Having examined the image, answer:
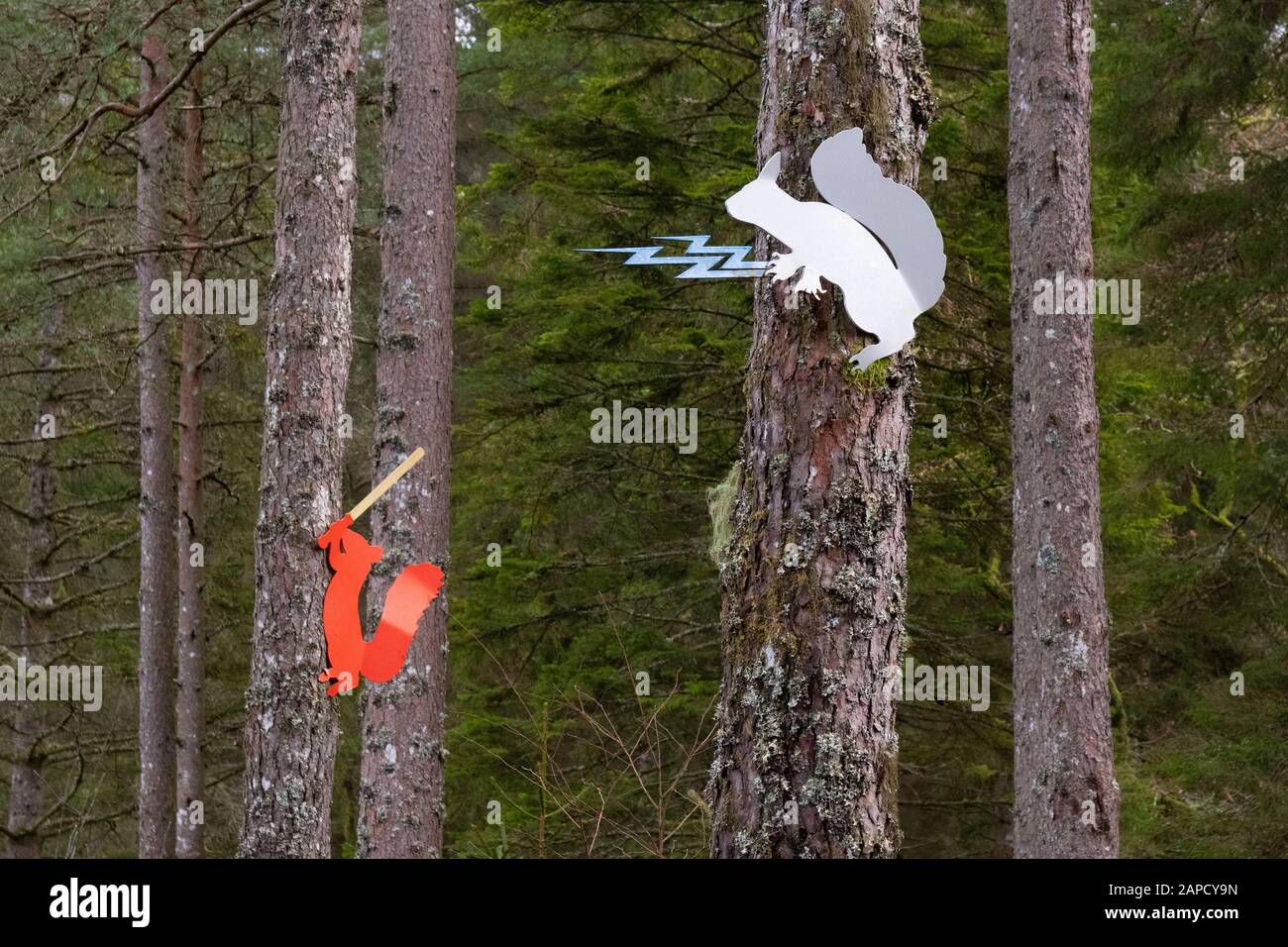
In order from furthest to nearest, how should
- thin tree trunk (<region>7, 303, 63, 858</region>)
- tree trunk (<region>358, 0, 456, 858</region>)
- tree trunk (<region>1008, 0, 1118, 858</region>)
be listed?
thin tree trunk (<region>7, 303, 63, 858</region>), tree trunk (<region>358, 0, 456, 858</region>), tree trunk (<region>1008, 0, 1118, 858</region>)

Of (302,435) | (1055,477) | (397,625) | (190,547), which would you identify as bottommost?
(397,625)

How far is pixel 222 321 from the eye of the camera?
10.9m

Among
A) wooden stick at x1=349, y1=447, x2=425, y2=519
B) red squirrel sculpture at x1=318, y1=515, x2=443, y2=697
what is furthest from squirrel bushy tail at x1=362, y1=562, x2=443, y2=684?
wooden stick at x1=349, y1=447, x2=425, y2=519

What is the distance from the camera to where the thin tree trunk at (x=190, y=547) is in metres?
10.9

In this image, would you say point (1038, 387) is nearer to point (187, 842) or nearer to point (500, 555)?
point (500, 555)

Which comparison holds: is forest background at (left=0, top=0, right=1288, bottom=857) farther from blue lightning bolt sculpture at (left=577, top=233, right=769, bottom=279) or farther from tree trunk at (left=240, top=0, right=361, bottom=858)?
blue lightning bolt sculpture at (left=577, top=233, right=769, bottom=279)

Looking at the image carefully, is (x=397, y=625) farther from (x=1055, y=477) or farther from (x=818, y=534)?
(x=1055, y=477)

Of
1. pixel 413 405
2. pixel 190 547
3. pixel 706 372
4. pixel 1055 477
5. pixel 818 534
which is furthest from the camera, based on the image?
pixel 190 547

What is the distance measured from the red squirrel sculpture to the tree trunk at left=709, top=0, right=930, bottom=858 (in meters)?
→ 2.10

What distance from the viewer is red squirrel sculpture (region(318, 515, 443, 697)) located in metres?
4.94

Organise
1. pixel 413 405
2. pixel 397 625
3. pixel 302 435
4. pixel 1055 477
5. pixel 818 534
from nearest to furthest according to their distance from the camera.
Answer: pixel 818 534 → pixel 397 625 → pixel 302 435 → pixel 1055 477 → pixel 413 405

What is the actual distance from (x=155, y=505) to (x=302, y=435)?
5679mm

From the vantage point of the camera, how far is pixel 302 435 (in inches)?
232

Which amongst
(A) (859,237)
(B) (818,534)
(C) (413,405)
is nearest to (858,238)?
(A) (859,237)
